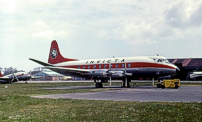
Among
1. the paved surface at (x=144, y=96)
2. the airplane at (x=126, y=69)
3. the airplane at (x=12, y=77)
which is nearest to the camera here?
the paved surface at (x=144, y=96)

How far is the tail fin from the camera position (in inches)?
2170

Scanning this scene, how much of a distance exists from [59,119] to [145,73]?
3066 centimetres

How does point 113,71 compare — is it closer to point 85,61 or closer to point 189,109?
point 85,61

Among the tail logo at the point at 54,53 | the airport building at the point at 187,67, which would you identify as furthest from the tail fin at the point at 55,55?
the airport building at the point at 187,67

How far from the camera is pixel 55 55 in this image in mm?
55750

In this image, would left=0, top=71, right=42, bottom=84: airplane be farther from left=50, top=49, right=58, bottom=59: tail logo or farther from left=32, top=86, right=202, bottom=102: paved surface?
left=32, top=86, right=202, bottom=102: paved surface

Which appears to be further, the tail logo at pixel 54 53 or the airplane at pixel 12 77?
the airplane at pixel 12 77

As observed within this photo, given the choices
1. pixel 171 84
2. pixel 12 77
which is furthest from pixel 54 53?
pixel 171 84

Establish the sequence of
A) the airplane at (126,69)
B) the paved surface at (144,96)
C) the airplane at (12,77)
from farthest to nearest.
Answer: the airplane at (12,77) < the airplane at (126,69) < the paved surface at (144,96)

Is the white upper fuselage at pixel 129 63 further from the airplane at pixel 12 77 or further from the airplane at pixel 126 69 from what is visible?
the airplane at pixel 12 77

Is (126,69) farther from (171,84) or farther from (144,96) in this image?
(144,96)

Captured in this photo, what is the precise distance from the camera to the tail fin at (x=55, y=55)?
5511 centimetres

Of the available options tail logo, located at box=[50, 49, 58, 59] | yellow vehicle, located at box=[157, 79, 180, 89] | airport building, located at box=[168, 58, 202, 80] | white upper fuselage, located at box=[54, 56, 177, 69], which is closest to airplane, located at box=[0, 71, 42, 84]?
tail logo, located at box=[50, 49, 58, 59]

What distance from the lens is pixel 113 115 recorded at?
13844 millimetres
